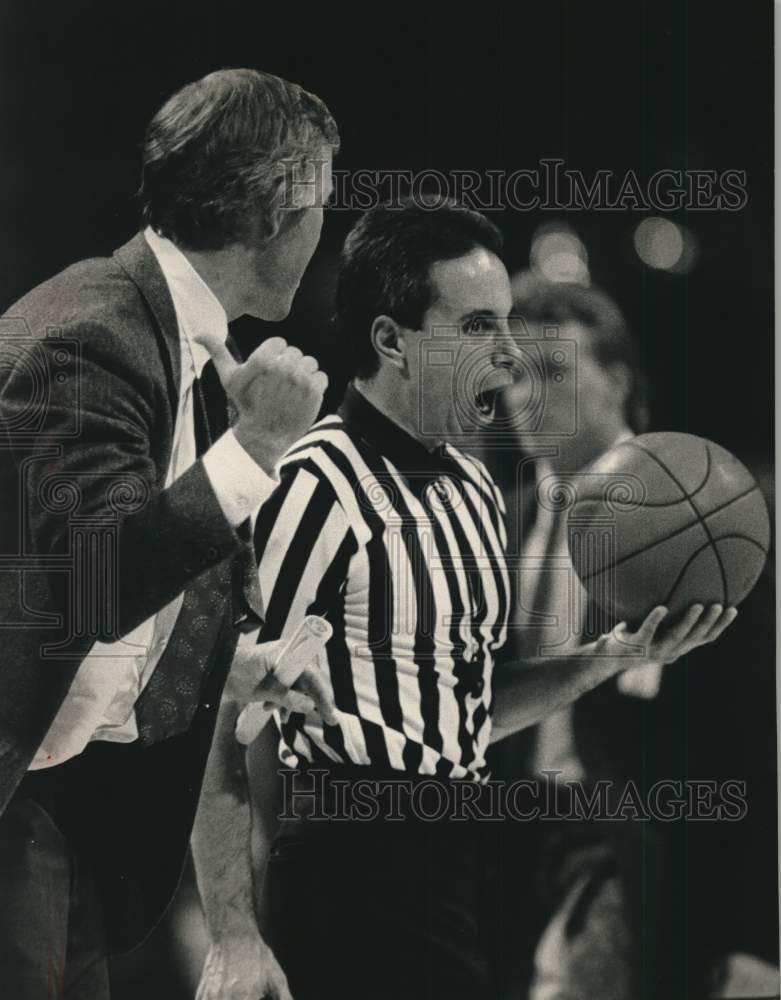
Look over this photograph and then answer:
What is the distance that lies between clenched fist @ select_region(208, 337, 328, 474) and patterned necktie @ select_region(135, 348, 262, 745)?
0.05 m

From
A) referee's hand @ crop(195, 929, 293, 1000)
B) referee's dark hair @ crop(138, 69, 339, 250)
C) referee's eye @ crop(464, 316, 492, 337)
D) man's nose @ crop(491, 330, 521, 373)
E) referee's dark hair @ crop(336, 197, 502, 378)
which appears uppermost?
referee's dark hair @ crop(138, 69, 339, 250)

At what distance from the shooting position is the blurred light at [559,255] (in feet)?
7.45

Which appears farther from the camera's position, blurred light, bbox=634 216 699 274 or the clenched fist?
blurred light, bbox=634 216 699 274

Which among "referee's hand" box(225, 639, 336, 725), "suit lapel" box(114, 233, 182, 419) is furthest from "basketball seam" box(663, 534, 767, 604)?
"suit lapel" box(114, 233, 182, 419)

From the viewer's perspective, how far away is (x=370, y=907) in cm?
221

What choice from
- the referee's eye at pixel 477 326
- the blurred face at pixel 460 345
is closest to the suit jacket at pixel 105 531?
the blurred face at pixel 460 345

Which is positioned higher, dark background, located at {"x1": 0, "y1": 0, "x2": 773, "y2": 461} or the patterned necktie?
dark background, located at {"x1": 0, "y1": 0, "x2": 773, "y2": 461}

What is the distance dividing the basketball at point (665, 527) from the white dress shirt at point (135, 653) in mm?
661

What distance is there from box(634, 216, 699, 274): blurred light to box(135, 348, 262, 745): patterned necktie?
0.94m

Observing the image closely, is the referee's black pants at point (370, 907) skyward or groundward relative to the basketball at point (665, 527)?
groundward

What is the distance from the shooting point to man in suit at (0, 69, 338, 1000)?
2.13 m

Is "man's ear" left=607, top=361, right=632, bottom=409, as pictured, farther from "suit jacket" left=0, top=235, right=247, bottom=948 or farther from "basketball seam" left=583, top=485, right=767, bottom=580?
"suit jacket" left=0, top=235, right=247, bottom=948

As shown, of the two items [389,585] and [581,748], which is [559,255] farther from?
[581,748]

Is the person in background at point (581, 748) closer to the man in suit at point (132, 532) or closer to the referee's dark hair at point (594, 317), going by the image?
the referee's dark hair at point (594, 317)
